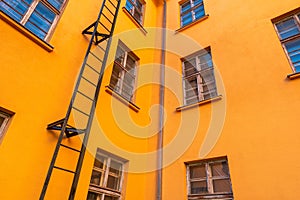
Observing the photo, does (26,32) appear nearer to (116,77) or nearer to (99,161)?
(116,77)

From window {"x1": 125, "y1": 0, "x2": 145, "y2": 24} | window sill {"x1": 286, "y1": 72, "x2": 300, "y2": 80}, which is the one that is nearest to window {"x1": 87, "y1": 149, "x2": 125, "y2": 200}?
window sill {"x1": 286, "y1": 72, "x2": 300, "y2": 80}

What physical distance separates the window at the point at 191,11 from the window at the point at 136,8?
58.4 inches

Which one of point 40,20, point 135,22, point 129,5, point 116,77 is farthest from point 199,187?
point 129,5

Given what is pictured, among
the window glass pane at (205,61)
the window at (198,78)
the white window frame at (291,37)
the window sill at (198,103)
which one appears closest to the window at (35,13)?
the window sill at (198,103)

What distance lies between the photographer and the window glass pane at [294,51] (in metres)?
4.41

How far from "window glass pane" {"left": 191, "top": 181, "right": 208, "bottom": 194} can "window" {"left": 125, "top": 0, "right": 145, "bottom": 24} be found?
5.65m

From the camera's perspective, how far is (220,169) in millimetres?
4125

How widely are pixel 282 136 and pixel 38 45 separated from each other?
14.9 feet

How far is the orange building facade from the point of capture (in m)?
3.24

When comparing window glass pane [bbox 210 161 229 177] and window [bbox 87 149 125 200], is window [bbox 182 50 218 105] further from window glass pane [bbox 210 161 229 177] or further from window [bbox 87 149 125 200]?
window [bbox 87 149 125 200]

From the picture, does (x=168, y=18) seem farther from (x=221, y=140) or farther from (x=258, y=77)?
(x=221, y=140)

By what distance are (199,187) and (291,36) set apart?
385 cm

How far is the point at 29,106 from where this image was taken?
3.25 metres

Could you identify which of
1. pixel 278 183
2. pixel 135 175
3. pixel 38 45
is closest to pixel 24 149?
pixel 38 45
